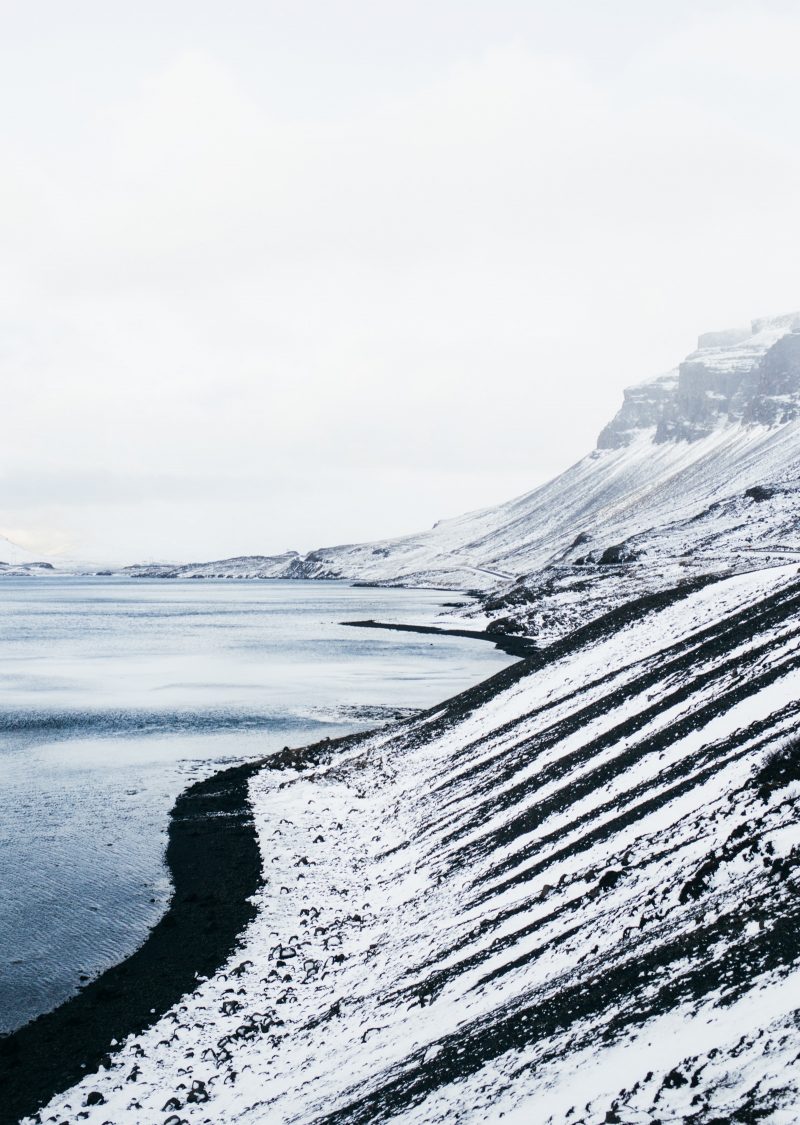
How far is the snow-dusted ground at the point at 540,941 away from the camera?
373 inches

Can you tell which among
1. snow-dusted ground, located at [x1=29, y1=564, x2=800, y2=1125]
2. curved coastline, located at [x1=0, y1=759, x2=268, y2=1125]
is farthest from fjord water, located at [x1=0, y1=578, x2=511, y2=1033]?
snow-dusted ground, located at [x1=29, y1=564, x2=800, y2=1125]

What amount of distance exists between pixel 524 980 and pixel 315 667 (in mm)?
55888

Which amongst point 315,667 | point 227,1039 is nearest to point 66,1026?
point 227,1039

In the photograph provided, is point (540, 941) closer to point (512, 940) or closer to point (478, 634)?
point (512, 940)

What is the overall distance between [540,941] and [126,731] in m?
33.6

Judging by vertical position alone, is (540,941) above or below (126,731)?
above

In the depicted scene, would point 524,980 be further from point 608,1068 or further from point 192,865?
point 192,865

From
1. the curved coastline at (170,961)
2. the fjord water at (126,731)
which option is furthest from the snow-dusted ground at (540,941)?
the fjord water at (126,731)

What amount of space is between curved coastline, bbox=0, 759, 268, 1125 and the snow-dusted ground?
0.53 metres

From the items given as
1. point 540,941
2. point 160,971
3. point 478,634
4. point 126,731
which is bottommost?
point 478,634

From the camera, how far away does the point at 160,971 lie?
58.9 feet

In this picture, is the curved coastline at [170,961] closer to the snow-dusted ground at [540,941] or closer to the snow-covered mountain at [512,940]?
the snow-covered mountain at [512,940]

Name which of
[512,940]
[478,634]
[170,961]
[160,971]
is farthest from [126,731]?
[478,634]

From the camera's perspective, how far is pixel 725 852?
42.7 ft
